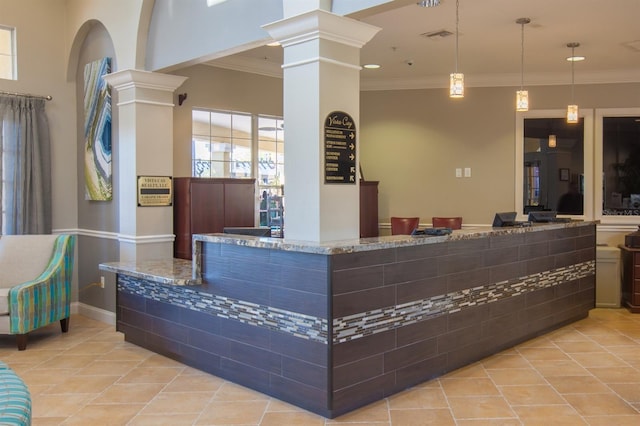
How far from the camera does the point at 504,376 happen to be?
3.95 m

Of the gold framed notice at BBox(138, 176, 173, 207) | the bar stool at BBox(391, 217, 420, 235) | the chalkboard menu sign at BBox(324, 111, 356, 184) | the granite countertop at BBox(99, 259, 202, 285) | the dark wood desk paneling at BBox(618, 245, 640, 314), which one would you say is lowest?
the dark wood desk paneling at BBox(618, 245, 640, 314)

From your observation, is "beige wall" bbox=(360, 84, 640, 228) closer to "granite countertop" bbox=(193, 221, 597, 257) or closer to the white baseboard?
"granite countertop" bbox=(193, 221, 597, 257)

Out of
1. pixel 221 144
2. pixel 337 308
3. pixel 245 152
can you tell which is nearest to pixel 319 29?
pixel 337 308

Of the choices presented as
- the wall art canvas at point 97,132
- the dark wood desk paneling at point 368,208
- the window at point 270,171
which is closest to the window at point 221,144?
the window at point 270,171

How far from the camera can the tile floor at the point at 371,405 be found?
10.6 ft

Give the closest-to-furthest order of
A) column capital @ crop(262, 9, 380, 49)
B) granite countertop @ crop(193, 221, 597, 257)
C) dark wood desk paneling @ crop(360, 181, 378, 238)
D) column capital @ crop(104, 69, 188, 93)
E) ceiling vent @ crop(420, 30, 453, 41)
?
granite countertop @ crop(193, 221, 597, 257)
column capital @ crop(262, 9, 380, 49)
column capital @ crop(104, 69, 188, 93)
ceiling vent @ crop(420, 30, 453, 41)
dark wood desk paneling @ crop(360, 181, 378, 238)

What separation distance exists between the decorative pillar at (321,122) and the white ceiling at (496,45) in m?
0.26

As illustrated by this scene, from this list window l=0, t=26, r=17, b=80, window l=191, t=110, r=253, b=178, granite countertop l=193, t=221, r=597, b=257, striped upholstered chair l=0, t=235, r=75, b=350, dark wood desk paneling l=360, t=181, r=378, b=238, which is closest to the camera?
granite countertop l=193, t=221, r=597, b=257

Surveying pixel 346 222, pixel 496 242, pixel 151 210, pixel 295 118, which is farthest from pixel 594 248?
Result: pixel 151 210

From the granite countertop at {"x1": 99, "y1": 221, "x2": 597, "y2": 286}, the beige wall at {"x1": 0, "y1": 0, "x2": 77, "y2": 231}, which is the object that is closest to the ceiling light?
the granite countertop at {"x1": 99, "y1": 221, "x2": 597, "y2": 286}

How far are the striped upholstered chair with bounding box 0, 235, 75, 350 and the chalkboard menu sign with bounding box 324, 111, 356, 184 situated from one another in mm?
2885

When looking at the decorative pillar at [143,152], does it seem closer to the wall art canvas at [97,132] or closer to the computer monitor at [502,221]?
the wall art canvas at [97,132]

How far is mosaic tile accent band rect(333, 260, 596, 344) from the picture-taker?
3.28m

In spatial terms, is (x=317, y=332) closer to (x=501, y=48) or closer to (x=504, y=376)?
(x=504, y=376)
